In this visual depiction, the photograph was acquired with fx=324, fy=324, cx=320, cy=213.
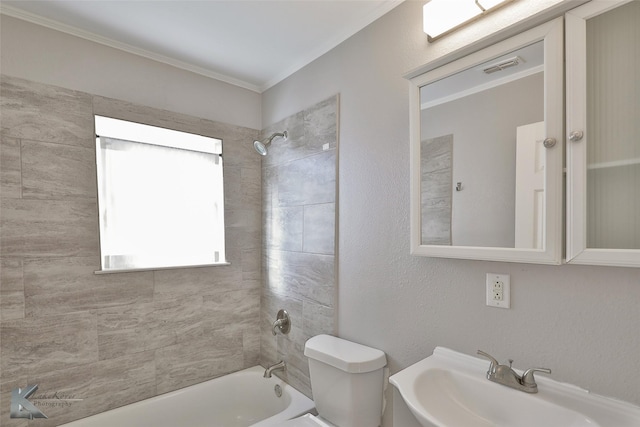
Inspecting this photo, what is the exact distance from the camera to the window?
6.52 ft

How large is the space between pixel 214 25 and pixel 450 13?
1245mm

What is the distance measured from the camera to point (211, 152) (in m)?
2.43

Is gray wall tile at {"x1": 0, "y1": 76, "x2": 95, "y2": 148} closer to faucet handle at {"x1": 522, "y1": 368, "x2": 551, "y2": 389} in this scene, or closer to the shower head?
the shower head

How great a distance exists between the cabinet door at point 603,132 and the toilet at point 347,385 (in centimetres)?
100

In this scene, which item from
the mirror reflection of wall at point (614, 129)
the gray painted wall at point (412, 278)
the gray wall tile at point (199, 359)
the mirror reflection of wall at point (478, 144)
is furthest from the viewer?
the gray wall tile at point (199, 359)

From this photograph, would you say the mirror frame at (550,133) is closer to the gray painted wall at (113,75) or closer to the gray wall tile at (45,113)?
the gray painted wall at (113,75)

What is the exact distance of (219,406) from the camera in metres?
2.27

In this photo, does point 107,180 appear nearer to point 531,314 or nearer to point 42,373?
point 42,373

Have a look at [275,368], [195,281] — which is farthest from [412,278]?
[195,281]

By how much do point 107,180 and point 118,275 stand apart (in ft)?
1.92

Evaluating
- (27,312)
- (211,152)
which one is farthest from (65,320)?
(211,152)

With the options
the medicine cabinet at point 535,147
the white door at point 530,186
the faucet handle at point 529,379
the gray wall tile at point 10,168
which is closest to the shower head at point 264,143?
the medicine cabinet at point 535,147

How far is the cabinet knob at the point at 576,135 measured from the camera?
938mm

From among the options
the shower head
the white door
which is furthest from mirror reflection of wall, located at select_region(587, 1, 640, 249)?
the shower head
